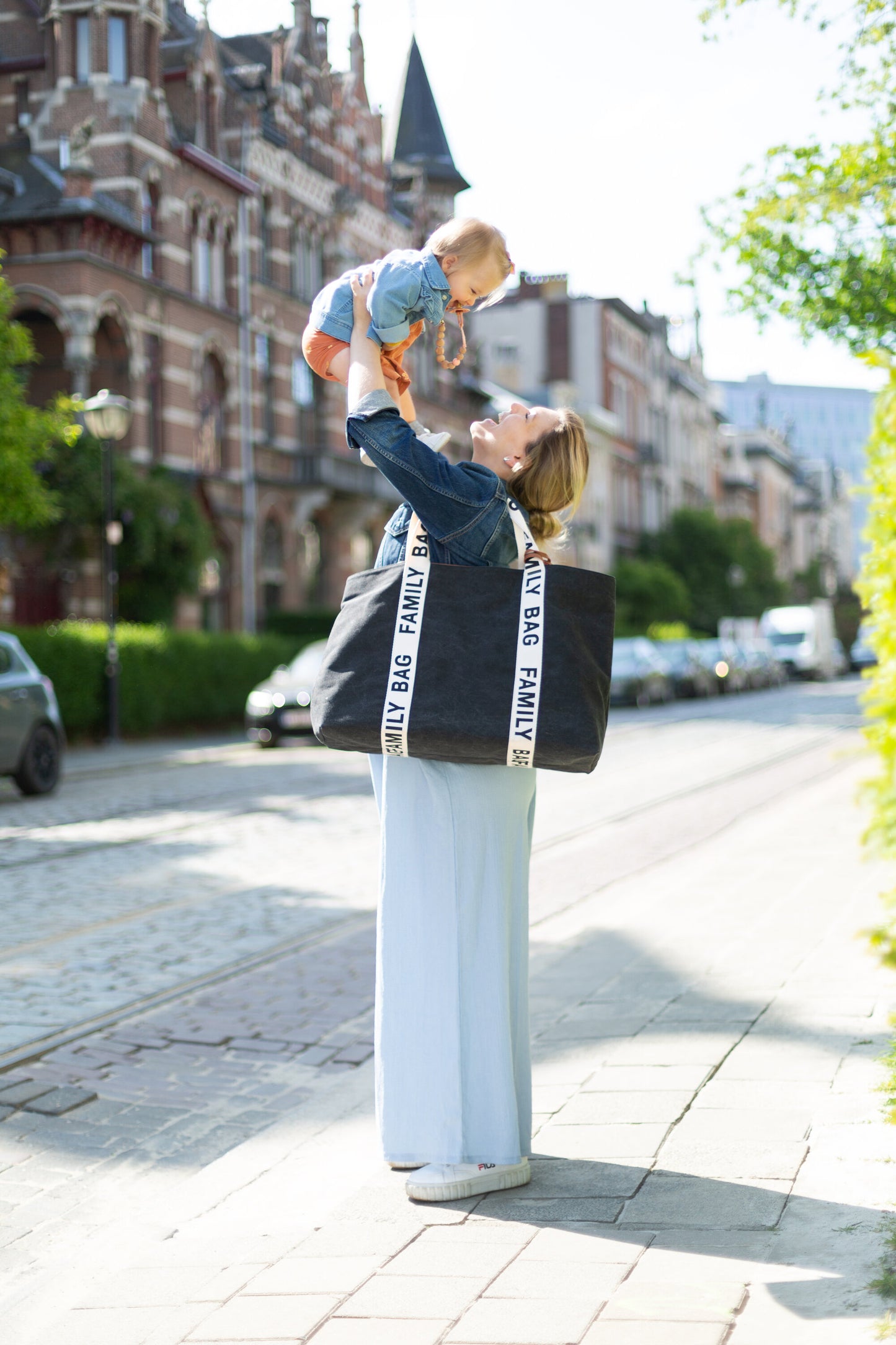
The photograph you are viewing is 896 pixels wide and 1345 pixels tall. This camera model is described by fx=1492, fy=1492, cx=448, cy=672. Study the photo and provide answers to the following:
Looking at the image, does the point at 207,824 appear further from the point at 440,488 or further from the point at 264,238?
the point at 264,238

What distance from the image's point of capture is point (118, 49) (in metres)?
30.0

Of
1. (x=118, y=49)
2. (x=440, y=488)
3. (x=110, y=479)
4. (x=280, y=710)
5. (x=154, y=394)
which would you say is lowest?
(x=280, y=710)

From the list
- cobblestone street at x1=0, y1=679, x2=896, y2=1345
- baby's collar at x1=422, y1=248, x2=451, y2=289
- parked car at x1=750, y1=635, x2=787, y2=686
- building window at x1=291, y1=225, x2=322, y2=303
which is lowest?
parked car at x1=750, y1=635, x2=787, y2=686

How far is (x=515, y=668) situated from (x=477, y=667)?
0.27 feet

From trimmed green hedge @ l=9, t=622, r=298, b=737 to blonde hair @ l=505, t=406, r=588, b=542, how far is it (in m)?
17.6

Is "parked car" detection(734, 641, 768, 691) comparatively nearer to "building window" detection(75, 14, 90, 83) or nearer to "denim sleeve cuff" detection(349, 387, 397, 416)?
"building window" detection(75, 14, 90, 83)

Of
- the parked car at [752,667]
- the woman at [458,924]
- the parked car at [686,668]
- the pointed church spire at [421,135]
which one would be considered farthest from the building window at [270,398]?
the woman at [458,924]

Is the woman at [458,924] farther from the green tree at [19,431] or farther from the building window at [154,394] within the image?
the building window at [154,394]

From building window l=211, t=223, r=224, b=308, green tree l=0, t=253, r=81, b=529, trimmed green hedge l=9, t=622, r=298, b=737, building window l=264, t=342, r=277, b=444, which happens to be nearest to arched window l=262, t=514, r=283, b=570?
building window l=264, t=342, r=277, b=444

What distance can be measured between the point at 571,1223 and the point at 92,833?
8612 millimetres

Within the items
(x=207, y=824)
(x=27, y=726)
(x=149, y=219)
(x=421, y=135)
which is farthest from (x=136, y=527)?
(x=421, y=135)

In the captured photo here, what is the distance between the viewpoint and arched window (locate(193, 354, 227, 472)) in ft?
108

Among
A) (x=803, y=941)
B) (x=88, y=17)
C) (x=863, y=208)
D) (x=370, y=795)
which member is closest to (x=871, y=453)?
(x=803, y=941)

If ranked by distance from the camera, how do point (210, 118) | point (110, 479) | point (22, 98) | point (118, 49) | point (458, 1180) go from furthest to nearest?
point (210, 118), point (22, 98), point (118, 49), point (110, 479), point (458, 1180)
